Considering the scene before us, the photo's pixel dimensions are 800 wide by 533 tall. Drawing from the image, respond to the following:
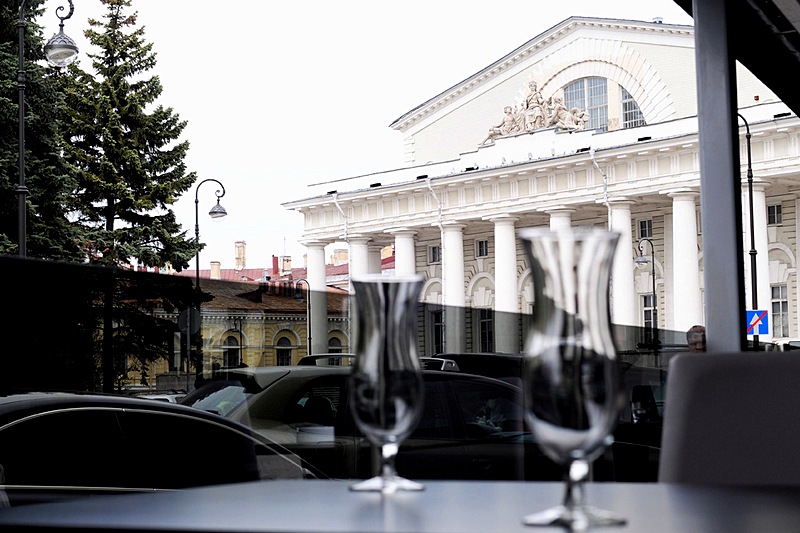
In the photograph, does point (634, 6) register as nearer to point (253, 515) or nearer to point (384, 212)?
point (384, 212)

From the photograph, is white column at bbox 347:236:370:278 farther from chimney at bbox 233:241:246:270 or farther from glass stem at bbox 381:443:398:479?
glass stem at bbox 381:443:398:479

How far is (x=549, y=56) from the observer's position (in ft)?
128

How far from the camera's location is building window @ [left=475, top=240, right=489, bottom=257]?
37031 millimetres

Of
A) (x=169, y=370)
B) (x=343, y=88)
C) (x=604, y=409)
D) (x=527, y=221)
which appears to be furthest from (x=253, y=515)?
(x=343, y=88)

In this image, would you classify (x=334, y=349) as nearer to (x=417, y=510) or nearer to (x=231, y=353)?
(x=231, y=353)

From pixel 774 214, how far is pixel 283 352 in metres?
27.5

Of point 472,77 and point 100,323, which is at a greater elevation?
point 472,77

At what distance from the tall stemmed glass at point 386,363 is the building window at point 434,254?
3644 cm

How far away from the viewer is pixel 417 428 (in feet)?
13.5

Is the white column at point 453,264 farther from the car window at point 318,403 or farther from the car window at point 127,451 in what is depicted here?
the car window at point 127,451

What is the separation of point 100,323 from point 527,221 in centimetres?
3043

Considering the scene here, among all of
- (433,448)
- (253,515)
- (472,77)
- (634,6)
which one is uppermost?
(634,6)

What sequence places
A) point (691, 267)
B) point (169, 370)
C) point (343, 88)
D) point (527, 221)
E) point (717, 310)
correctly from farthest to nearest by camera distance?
point (343, 88) < point (527, 221) < point (691, 267) < point (169, 370) < point (717, 310)

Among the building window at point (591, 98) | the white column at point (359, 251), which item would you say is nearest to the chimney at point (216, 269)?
the white column at point (359, 251)
